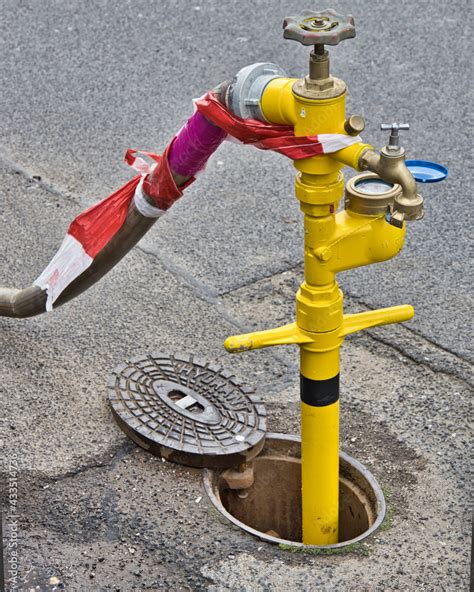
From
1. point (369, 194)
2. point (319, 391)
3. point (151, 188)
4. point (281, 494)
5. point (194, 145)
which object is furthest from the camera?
point (281, 494)

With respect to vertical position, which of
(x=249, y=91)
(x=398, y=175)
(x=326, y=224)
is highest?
(x=249, y=91)

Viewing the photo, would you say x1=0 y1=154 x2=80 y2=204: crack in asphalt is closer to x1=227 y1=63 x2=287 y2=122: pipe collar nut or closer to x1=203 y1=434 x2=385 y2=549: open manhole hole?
x1=203 y1=434 x2=385 y2=549: open manhole hole

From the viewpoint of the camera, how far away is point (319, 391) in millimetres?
3367

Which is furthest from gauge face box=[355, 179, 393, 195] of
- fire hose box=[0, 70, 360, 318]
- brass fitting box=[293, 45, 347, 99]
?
brass fitting box=[293, 45, 347, 99]

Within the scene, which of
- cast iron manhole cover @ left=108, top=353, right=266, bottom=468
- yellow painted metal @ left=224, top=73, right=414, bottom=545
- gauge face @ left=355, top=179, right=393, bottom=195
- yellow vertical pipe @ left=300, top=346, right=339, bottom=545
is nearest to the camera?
yellow painted metal @ left=224, top=73, right=414, bottom=545

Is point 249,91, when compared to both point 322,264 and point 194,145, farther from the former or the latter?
point 322,264

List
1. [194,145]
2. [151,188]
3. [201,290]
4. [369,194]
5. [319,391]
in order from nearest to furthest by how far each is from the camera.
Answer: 1. [369,194]
2. [319,391]
3. [194,145]
4. [151,188]
5. [201,290]

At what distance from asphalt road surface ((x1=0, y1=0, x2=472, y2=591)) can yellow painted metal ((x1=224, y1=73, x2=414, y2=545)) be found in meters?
0.31

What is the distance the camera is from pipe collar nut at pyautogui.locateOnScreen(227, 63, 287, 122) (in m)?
3.16

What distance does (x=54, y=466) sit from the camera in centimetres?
376

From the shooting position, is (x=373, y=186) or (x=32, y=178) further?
(x=32, y=178)

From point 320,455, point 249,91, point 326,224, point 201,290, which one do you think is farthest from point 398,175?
point 201,290

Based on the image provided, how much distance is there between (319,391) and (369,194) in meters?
0.67

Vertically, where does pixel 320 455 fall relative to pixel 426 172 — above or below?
below
